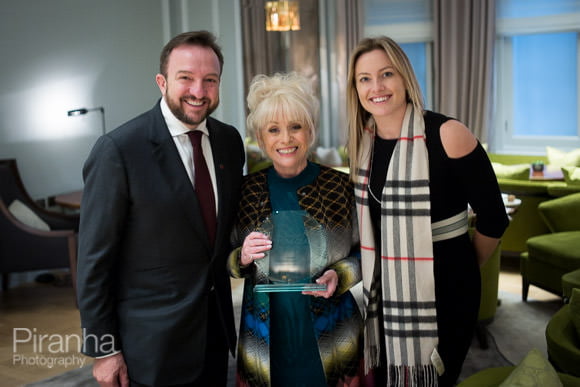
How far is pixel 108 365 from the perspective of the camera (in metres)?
2.03

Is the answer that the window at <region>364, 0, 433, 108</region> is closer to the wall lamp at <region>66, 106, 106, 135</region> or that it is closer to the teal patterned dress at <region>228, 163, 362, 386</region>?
the wall lamp at <region>66, 106, 106, 135</region>

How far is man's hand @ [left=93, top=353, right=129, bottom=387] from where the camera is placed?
2031 mm

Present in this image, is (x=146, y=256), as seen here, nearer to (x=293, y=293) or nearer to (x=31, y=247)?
(x=293, y=293)

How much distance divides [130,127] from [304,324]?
2.67ft

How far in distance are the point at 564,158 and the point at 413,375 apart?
4.21m

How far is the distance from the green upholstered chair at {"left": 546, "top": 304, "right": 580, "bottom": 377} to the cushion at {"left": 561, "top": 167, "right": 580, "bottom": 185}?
2.71 metres

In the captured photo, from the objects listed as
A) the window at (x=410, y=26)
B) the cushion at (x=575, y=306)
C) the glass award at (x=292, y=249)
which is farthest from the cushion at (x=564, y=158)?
the glass award at (x=292, y=249)

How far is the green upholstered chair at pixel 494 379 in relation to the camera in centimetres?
186

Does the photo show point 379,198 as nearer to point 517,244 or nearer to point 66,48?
point 517,244

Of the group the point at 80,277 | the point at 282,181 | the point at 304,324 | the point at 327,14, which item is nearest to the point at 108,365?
the point at 80,277

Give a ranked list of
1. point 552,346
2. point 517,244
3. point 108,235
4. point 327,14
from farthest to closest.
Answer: point 327,14
point 517,244
point 552,346
point 108,235

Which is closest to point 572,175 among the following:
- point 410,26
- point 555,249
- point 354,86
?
point 555,249

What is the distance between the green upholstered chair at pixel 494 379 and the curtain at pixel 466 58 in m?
5.40

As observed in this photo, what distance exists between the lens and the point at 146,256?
2010 millimetres
